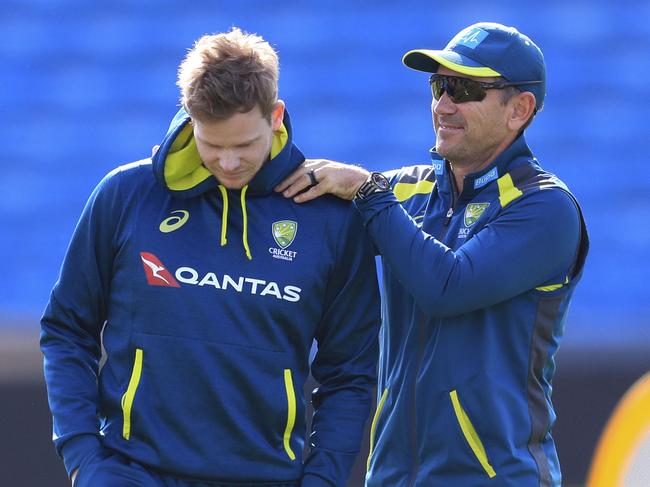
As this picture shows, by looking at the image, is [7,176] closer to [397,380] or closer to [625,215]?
[625,215]

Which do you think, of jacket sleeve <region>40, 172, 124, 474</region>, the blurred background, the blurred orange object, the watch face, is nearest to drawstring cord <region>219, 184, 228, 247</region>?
jacket sleeve <region>40, 172, 124, 474</region>

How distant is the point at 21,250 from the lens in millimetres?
5859

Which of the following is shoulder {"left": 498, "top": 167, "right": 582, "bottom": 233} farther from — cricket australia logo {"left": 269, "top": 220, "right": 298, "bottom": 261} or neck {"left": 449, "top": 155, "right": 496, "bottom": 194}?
cricket australia logo {"left": 269, "top": 220, "right": 298, "bottom": 261}

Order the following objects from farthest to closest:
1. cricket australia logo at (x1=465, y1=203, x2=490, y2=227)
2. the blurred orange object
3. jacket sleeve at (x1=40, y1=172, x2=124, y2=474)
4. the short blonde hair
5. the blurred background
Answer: the blurred background, the blurred orange object, cricket australia logo at (x1=465, y1=203, x2=490, y2=227), jacket sleeve at (x1=40, y1=172, x2=124, y2=474), the short blonde hair

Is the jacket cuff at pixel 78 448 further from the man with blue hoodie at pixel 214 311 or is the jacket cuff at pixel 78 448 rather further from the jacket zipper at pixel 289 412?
the jacket zipper at pixel 289 412

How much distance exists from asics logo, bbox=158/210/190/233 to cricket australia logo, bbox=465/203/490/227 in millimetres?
617

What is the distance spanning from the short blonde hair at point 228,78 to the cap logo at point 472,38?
1.77 feet

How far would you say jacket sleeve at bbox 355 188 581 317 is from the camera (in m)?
2.53

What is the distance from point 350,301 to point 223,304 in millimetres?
278

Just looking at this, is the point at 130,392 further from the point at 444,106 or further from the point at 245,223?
the point at 444,106

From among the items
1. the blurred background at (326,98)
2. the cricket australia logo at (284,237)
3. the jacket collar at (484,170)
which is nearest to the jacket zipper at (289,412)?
the cricket australia logo at (284,237)

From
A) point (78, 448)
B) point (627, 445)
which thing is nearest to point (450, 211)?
point (78, 448)

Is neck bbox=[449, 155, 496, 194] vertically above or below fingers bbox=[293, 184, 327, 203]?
below

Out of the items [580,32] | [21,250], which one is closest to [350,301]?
[21,250]
